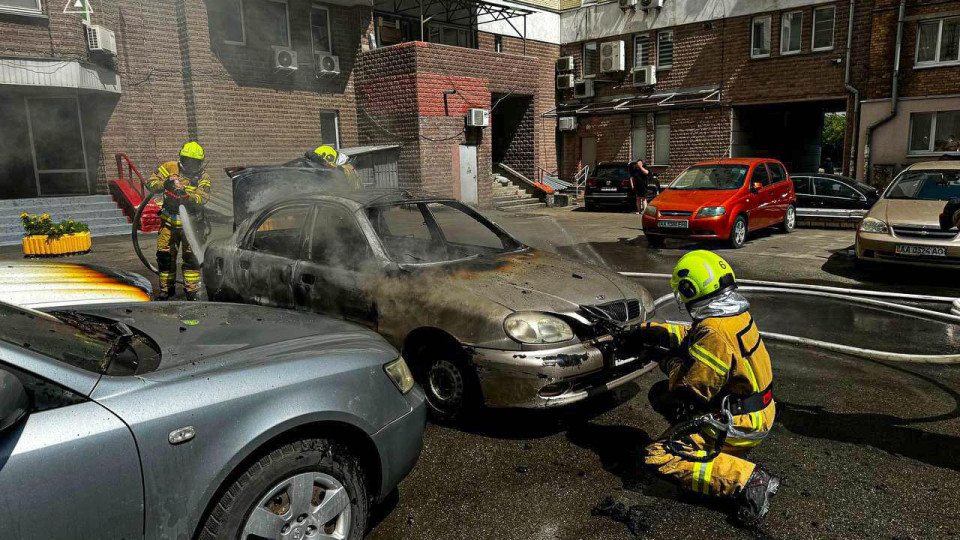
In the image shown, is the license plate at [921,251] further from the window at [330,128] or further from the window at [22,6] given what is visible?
the window at [22,6]

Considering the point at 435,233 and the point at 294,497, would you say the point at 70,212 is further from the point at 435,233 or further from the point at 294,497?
the point at 294,497

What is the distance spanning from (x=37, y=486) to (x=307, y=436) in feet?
2.83

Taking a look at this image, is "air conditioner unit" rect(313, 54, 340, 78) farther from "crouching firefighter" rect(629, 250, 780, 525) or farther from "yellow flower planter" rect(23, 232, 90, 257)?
"crouching firefighter" rect(629, 250, 780, 525)

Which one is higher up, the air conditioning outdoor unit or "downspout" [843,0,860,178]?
the air conditioning outdoor unit

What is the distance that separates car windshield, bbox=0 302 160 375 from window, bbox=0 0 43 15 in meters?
14.6

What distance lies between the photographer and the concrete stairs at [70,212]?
12.7 metres

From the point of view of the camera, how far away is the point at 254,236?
202 inches

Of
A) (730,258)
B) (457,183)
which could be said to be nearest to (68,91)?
(457,183)

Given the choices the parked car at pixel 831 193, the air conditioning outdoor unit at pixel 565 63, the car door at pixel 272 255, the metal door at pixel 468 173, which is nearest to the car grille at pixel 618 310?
the car door at pixel 272 255

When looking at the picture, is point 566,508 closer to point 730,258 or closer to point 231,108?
point 730,258

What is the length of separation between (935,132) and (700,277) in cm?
1970

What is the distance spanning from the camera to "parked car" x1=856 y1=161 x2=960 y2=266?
791 centimetres

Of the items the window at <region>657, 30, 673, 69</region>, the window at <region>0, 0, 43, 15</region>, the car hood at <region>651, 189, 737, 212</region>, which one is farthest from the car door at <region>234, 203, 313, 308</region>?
the window at <region>657, 30, 673, 69</region>

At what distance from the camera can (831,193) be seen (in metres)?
14.3
